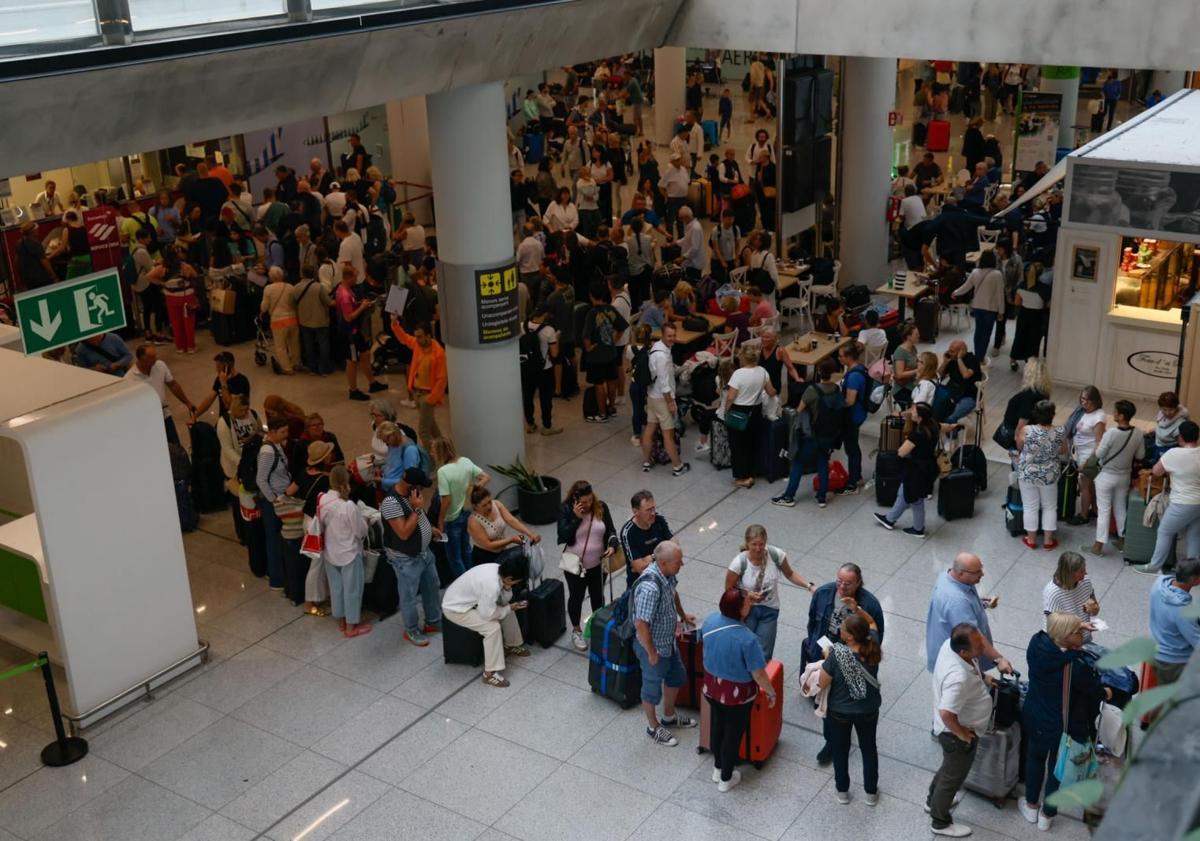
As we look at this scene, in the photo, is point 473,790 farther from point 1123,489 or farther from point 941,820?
point 1123,489

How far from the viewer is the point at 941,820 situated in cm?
715

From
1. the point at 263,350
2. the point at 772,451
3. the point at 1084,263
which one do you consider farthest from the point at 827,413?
the point at 263,350

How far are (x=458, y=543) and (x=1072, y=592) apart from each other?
4456mm

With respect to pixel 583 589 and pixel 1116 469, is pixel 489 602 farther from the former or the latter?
pixel 1116 469

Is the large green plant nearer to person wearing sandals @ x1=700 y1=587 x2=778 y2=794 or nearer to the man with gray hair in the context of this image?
person wearing sandals @ x1=700 y1=587 x2=778 y2=794

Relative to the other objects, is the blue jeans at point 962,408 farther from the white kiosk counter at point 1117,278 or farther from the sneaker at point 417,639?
the sneaker at point 417,639

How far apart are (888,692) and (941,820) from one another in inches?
57.6

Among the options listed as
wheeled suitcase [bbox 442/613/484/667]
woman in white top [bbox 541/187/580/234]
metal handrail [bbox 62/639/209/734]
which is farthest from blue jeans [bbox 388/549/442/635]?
woman in white top [bbox 541/187/580/234]

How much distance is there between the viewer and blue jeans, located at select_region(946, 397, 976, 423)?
1137 centimetres

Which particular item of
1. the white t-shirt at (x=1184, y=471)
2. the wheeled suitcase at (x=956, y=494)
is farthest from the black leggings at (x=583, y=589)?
the white t-shirt at (x=1184, y=471)

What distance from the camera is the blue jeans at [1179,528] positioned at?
9.49 meters

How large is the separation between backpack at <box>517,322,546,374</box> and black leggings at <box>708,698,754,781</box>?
5720 mm

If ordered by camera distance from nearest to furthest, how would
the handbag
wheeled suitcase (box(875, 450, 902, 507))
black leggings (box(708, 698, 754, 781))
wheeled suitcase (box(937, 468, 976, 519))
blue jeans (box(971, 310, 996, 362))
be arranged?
1. the handbag
2. black leggings (box(708, 698, 754, 781))
3. wheeled suitcase (box(937, 468, 976, 519))
4. wheeled suitcase (box(875, 450, 902, 507))
5. blue jeans (box(971, 310, 996, 362))

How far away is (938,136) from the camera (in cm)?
2572
